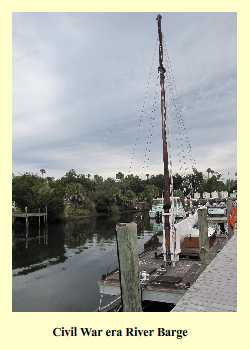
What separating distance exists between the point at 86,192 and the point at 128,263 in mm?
78406

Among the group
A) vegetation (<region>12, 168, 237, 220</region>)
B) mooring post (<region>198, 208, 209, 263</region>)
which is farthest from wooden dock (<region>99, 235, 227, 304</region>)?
vegetation (<region>12, 168, 237, 220</region>)

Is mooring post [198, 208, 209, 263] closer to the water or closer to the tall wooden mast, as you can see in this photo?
the tall wooden mast

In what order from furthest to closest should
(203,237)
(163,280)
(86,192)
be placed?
(86,192) → (203,237) → (163,280)

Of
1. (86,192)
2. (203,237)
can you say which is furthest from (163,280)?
(86,192)

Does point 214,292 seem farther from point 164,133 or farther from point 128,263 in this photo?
point 164,133

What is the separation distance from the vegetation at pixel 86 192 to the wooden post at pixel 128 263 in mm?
42189

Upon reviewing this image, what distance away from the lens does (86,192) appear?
290ft

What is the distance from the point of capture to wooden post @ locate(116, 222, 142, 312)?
10.6 m

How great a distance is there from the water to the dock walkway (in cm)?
869

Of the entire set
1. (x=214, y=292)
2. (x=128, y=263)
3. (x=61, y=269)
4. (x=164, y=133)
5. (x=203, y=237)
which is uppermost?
(x=164, y=133)

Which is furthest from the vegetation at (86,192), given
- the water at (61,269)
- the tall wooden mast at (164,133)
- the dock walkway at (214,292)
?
the dock walkway at (214,292)

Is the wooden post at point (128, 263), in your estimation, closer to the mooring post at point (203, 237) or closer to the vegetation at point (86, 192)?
the mooring post at point (203, 237)

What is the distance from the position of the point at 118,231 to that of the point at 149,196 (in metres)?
99.7
